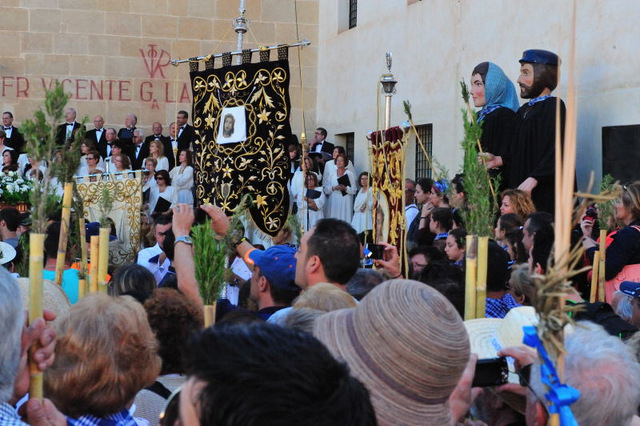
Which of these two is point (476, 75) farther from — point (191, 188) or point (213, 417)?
point (213, 417)

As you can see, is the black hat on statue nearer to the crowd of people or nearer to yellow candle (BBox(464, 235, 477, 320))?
the crowd of people

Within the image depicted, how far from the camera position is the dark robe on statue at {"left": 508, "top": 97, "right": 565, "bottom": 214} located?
986 cm

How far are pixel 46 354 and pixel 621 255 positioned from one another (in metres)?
5.20

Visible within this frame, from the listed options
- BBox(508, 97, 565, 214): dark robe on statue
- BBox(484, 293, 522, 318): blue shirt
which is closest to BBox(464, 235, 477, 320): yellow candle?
BBox(484, 293, 522, 318): blue shirt

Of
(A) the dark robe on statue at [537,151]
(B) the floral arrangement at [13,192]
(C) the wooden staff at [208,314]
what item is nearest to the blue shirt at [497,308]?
(C) the wooden staff at [208,314]

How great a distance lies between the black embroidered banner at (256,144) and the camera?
1142 centimetres

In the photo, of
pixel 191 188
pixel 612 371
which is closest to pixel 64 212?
pixel 612 371

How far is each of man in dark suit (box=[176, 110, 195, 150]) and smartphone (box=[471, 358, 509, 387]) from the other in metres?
16.0

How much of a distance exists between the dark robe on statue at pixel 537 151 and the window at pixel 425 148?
16.7 feet

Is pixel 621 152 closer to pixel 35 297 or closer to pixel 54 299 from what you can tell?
pixel 54 299

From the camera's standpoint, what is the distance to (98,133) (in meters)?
19.3

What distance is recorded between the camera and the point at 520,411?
3.01m

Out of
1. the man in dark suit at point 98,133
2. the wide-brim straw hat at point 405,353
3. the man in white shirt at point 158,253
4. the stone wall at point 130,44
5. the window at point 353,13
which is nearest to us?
the wide-brim straw hat at point 405,353

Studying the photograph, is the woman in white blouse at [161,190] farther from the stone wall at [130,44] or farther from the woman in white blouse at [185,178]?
the stone wall at [130,44]
